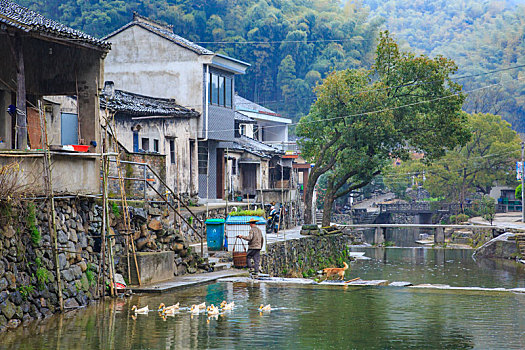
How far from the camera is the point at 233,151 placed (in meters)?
42.8

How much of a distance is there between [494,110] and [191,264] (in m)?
94.5

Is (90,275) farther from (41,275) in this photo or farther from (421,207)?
(421,207)

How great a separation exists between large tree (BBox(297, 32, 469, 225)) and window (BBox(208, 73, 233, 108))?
5382 mm

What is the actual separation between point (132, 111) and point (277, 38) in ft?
248

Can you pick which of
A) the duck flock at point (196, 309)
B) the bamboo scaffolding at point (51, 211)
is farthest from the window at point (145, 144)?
the duck flock at point (196, 309)

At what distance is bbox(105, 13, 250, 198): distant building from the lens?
36.9 m

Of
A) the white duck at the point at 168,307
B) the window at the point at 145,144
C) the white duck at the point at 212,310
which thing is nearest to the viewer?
the white duck at the point at 212,310

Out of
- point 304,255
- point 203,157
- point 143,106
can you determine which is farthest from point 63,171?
point 203,157

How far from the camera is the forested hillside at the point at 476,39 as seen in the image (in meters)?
114

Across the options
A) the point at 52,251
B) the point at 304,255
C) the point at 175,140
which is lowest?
the point at 304,255

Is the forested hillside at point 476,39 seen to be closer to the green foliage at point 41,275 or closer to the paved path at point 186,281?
the paved path at point 186,281

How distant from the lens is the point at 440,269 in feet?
137

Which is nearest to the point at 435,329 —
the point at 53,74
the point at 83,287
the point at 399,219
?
the point at 83,287

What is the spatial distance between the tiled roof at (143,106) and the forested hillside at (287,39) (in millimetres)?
45772
